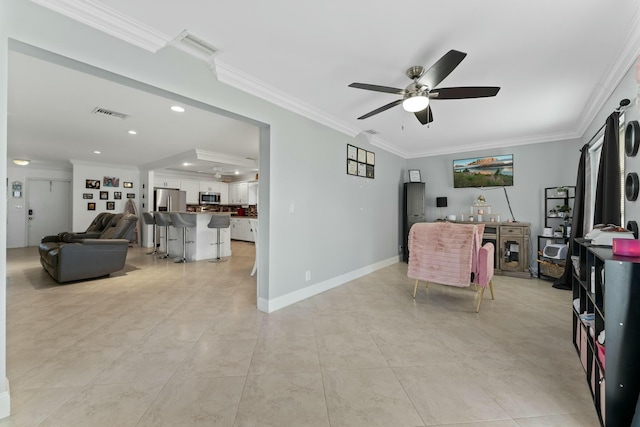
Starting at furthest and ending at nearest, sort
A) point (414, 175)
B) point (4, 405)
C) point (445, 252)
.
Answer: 1. point (414, 175)
2. point (445, 252)
3. point (4, 405)

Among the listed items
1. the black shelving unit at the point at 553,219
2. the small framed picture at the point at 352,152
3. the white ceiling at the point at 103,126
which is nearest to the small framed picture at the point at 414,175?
the small framed picture at the point at 352,152

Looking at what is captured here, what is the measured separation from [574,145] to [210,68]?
5763 millimetres

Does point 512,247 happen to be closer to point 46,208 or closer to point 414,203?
point 414,203

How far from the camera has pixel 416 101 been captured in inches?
91.5

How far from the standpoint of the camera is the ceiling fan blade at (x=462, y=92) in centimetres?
220

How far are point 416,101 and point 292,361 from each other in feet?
7.84

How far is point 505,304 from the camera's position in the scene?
3.28m

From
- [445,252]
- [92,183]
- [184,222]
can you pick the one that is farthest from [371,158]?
[92,183]

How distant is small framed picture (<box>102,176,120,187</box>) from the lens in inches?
298

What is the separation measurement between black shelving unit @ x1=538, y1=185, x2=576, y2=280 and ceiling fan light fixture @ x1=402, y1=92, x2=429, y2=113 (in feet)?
12.7

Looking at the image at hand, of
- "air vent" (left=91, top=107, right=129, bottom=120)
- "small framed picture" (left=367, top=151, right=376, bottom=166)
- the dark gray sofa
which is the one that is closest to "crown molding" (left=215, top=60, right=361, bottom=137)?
"small framed picture" (left=367, top=151, right=376, bottom=166)

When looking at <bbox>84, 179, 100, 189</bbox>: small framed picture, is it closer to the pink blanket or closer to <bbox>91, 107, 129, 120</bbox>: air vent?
<bbox>91, 107, 129, 120</bbox>: air vent

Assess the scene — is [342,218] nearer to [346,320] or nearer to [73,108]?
[346,320]

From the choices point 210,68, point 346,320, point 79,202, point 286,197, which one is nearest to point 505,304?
point 346,320
